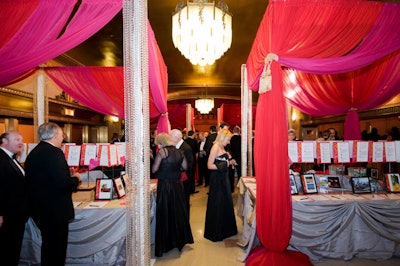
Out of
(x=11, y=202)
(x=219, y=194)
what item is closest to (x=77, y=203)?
(x=11, y=202)

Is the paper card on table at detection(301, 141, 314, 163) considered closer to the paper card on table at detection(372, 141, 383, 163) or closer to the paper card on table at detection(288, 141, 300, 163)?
the paper card on table at detection(288, 141, 300, 163)

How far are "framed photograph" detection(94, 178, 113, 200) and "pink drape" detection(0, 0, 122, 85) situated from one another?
1.50m

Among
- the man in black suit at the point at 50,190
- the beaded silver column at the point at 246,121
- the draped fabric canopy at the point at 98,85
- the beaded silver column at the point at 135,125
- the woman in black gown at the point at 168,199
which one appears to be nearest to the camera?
the beaded silver column at the point at 135,125

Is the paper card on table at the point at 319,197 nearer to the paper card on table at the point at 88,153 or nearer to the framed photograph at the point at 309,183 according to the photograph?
the framed photograph at the point at 309,183

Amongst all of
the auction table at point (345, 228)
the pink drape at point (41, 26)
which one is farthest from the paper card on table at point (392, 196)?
the pink drape at point (41, 26)

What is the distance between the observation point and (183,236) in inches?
127

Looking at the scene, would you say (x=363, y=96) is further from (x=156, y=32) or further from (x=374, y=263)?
(x=156, y=32)

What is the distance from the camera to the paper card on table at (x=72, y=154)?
3168 millimetres

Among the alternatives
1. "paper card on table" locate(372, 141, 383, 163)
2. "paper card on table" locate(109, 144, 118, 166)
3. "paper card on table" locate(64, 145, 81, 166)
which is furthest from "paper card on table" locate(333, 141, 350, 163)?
"paper card on table" locate(64, 145, 81, 166)

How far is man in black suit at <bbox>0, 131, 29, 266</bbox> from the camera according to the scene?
2055 millimetres

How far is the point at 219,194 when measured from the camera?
3.46 metres

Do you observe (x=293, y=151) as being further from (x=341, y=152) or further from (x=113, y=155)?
(x=113, y=155)

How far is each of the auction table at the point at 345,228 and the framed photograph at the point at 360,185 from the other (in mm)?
225

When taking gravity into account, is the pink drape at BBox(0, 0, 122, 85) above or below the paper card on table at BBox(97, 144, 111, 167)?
above
